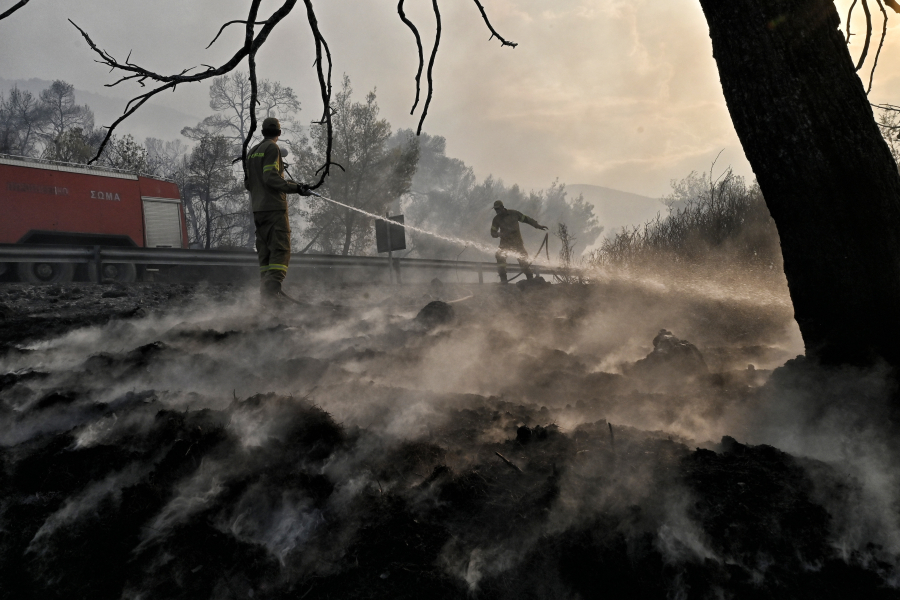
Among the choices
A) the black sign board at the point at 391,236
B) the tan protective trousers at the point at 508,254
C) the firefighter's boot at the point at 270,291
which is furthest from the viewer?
the black sign board at the point at 391,236

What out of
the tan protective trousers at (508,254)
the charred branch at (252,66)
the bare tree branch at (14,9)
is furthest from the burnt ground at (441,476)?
the tan protective trousers at (508,254)

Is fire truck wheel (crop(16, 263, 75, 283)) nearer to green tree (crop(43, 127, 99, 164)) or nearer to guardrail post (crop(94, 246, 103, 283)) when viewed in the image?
guardrail post (crop(94, 246, 103, 283))

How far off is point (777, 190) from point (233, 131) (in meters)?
33.7

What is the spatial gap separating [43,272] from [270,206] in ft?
23.6

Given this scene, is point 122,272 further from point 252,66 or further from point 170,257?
point 252,66

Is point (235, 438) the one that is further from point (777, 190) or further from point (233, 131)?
point (233, 131)

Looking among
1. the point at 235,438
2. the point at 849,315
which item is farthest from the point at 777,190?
the point at 235,438

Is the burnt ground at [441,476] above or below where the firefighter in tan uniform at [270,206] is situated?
below

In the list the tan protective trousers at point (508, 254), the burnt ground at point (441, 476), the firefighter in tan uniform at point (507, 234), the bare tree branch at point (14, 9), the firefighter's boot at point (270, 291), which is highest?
the bare tree branch at point (14, 9)

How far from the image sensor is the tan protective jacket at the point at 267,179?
223 inches

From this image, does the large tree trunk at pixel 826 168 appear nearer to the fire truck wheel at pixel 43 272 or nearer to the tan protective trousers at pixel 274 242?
the tan protective trousers at pixel 274 242

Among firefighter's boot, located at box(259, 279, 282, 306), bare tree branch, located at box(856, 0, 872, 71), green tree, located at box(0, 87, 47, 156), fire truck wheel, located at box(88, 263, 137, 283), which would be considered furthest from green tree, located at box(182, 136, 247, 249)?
bare tree branch, located at box(856, 0, 872, 71)

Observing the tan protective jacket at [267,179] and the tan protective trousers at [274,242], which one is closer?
the tan protective jacket at [267,179]

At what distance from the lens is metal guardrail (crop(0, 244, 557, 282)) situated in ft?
24.9
